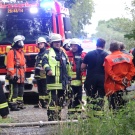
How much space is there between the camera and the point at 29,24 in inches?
533

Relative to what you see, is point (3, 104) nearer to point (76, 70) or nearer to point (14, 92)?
point (76, 70)

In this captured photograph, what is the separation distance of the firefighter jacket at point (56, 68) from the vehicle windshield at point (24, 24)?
4.51 m

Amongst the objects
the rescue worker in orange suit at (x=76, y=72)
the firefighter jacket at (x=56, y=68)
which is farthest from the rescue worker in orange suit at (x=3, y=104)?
the rescue worker in orange suit at (x=76, y=72)

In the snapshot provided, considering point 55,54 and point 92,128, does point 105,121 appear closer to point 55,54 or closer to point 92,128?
point 92,128

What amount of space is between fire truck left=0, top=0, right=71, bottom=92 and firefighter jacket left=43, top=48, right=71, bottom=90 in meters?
4.34

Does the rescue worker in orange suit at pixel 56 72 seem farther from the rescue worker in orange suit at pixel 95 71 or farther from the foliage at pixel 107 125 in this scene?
the foliage at pixel 107 125

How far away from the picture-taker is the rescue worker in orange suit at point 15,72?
38.0 ft

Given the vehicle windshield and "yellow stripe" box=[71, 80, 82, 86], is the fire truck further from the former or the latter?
"yellow stripe" box=[71, 80, 82, 86]

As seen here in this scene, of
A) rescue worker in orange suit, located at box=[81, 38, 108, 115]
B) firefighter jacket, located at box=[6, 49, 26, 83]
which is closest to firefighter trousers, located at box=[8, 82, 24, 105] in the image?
firefighter jacket, located at box=[6, 49, 26, 83]

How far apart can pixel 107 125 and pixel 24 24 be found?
8.00 meters

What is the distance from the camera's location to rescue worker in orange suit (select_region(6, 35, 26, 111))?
11.6 metres

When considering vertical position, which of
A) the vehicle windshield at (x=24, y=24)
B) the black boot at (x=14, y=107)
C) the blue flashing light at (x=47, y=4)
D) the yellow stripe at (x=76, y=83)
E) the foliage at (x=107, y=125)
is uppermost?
the blue flashing light at (x=47, y=4)

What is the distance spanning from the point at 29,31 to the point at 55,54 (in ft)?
15.9

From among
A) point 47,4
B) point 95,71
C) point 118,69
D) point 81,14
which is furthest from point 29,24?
point 81,14
